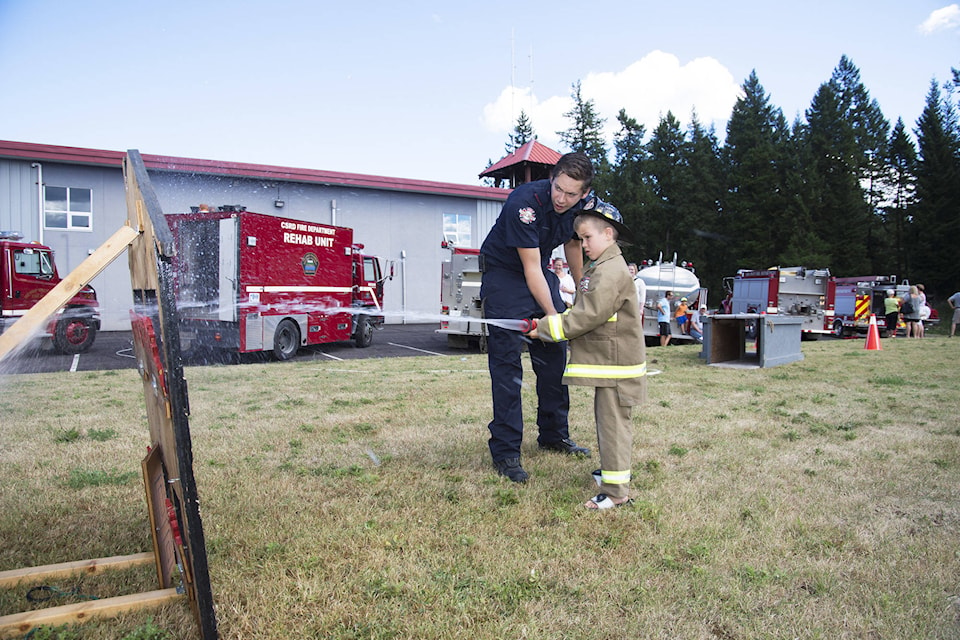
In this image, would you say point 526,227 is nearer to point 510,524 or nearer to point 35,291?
point 510,524

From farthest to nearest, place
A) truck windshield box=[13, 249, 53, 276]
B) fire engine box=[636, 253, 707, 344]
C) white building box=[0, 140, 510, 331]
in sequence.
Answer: white building box=[0, 140, 510, 331] → fire engine box=[636, 253, 707, 344] → truck windshield box=[13, 249, 53, 276]

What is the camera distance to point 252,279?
36.5 feet

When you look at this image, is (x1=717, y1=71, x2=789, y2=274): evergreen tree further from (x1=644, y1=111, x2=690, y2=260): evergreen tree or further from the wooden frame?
the wooden frame

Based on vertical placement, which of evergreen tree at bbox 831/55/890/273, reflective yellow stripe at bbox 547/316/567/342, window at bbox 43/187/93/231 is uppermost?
evergreen tree at bbox 831/55/890/273

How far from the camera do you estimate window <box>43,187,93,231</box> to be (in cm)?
1872

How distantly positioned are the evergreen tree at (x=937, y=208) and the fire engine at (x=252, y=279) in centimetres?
3767

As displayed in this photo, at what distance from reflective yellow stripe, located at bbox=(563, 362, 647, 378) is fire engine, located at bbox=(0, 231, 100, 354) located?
1210 centimetres

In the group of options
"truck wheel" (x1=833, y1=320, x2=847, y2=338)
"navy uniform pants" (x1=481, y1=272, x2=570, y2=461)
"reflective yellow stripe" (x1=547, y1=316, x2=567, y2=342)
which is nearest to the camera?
"reflective yellow stripe" (x1=547, y1=316, x2=567, y2=342)

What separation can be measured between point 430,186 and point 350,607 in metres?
24.1

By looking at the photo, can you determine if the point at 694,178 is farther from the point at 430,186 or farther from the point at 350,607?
the point at 350,607

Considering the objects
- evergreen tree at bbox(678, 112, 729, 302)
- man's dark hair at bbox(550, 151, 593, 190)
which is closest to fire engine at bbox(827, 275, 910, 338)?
evergreen tree at bbox(678, 112, 729, 302)

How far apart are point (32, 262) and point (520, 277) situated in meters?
12.6

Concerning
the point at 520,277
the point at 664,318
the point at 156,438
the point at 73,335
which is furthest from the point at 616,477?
the point at 73,335

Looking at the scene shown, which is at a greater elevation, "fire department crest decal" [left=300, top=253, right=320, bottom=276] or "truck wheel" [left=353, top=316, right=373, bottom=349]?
"fire department crest decal" [left=300, top=253, right=320, bottom=276]
